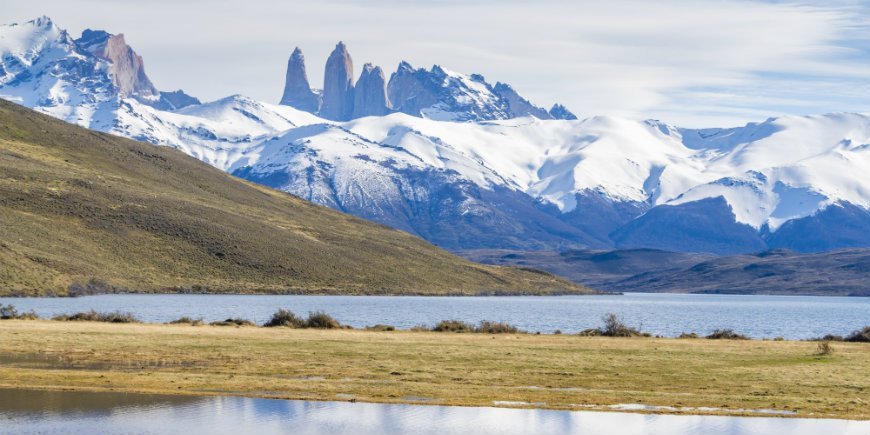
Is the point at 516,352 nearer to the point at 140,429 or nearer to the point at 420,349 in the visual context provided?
the point at 420,349

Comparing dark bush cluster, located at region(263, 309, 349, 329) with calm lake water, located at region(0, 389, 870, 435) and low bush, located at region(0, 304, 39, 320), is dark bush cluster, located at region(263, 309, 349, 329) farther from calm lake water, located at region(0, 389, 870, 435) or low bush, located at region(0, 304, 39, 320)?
calm lake water, located at region(0, 389, 870, 435)

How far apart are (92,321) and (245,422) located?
4462 centimetres

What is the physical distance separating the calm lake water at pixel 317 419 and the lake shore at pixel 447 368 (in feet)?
5.72

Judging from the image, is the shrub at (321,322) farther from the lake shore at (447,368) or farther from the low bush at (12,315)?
the low bush at (12,315)

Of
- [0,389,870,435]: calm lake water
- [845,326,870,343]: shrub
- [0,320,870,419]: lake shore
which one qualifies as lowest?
[0,389,870,435]: calm lake water

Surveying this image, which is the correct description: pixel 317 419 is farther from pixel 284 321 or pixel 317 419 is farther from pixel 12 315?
pixel 12 315

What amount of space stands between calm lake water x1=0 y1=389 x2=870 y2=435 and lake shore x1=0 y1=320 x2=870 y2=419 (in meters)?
1.74

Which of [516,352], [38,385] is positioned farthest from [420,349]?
[38,385]

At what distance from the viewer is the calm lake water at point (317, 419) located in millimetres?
45125

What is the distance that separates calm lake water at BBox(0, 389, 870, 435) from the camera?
45.1 meters

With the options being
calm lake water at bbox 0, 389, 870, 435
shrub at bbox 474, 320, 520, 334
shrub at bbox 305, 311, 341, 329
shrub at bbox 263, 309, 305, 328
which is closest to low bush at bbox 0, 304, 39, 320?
shrub at bbox 263, 309, 305, 328

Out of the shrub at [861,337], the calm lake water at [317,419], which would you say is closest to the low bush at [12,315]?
the calm lake water at [317,419]

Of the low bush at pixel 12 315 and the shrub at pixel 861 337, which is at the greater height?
the low bush at pixel 12 315

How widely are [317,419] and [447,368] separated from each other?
1584 cm
